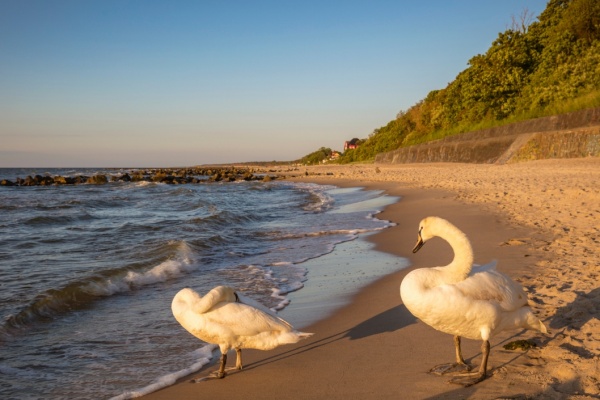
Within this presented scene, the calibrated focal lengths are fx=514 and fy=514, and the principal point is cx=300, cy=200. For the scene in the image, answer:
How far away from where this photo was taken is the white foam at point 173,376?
440 centimetres

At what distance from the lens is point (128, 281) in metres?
8.95

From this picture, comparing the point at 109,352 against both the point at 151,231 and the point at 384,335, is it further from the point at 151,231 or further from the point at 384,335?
the point at 151,231

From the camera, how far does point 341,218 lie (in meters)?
17.0

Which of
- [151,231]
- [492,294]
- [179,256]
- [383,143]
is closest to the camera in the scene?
[492,294]

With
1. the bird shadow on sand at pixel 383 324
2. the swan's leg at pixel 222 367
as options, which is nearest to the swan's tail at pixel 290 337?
the swan's leg at pixel 222 367

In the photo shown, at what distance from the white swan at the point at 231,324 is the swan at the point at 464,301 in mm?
1125

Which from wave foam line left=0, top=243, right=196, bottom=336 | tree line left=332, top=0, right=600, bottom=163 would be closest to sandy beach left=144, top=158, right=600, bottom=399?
wave foam line left=0, top=243, right=196, bottom=336

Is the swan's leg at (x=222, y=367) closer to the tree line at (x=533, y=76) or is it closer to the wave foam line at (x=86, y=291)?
the wave foam line at (x=86, y=291)

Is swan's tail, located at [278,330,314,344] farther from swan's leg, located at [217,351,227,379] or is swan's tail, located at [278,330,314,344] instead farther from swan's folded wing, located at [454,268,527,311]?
swan's folded wing, located at [454,268,527,311]

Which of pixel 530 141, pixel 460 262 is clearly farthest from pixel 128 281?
pixel 530 141

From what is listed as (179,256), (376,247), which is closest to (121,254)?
(179,256)

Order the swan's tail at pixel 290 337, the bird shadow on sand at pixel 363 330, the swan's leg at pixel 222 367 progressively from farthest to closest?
the bird shadow on sand at pixel 363 330, the swan's leg at pixel 222 367, the swan's tail at pixel 290 337

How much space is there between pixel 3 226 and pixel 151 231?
5.38 metres

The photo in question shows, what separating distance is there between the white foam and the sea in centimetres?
2
